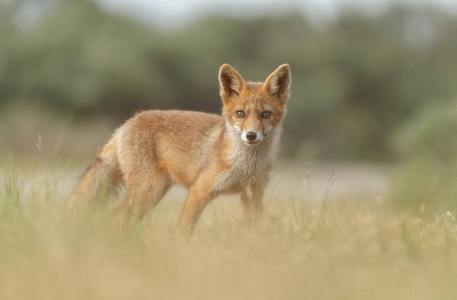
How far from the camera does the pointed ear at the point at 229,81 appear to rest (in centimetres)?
593

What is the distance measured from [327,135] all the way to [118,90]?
8662 mm

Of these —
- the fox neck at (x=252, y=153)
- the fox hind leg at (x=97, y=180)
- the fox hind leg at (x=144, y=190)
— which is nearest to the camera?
the fox neck at (x=252, y=153)

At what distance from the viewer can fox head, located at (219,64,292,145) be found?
5648mm

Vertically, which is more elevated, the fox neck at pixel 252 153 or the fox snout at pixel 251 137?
the fox snout at pixel 251 137

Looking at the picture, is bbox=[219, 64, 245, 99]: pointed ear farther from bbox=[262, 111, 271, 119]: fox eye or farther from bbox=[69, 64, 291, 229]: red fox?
bbox=[262, 111, 271, 119]: fox eye

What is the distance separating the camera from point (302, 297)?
337cm

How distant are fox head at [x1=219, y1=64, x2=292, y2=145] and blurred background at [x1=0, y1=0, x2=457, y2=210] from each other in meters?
12.1

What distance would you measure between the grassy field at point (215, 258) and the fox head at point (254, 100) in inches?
35.5

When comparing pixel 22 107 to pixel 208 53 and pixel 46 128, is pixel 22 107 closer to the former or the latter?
pixel 46 128

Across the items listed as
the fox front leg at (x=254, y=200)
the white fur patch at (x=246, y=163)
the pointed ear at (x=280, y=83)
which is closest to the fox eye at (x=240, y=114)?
the white fur patch at (x=246, y=163)

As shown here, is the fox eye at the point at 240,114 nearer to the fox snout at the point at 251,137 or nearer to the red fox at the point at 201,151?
the red fox at the point at 201,151

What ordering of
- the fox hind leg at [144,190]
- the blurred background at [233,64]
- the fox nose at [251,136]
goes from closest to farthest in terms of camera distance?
1. the fox nose at [251,136]
2. the fox hind leg at [144,190]
3. the blurred background at [233,64]

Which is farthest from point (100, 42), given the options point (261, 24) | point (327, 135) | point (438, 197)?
point (438, 197)

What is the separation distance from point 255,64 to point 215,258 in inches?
833
